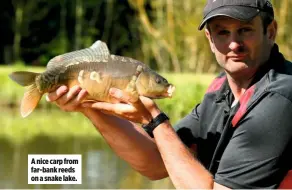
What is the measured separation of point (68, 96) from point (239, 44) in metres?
0.53

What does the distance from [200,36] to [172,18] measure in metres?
0.58

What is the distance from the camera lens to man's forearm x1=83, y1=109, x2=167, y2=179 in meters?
2.76

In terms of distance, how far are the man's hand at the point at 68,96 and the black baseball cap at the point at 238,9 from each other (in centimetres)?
42

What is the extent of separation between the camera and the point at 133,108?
247 cm

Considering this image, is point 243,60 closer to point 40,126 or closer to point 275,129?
point 275,129

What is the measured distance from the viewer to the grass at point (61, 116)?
22.6 ft

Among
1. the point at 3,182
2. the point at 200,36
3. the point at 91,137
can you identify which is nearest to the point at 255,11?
the point at 3,182

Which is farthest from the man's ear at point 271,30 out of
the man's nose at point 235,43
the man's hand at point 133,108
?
the man's hand at point 133,108

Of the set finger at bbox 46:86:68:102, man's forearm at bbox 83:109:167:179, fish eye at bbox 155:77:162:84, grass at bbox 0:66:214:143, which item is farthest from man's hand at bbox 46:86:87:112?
grass at bbox 0:66:214:143

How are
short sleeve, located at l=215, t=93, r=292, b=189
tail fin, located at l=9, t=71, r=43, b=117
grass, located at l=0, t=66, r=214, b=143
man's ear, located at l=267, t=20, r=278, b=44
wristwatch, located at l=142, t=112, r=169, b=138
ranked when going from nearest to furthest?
short sleeve, located at l=215, t=93, r=292, b=189, wristwatch, located at l=142, t=112, r=169, b=138, man's ear, located at l=267, t=20, r=278, b=44, tail fin, located at l=9, t=71, r=43, b=117, grass, located at l=0, t=66, r=214, b=143

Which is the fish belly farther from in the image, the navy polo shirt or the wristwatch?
the navy polo shirt

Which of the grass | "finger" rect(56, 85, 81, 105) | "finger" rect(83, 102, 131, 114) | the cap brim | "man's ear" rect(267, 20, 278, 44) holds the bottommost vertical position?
the grass

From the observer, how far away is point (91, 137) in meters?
6.77

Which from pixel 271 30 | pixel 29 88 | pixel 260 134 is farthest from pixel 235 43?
pixel 29 88
